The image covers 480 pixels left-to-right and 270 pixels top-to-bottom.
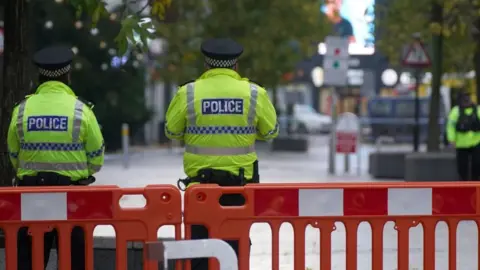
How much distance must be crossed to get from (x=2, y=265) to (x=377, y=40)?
2033 cm

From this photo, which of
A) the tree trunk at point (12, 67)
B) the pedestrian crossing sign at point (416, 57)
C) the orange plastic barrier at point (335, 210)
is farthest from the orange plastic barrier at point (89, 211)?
the pedestrian crossing sign at point (416, 57)

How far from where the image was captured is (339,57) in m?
22.7

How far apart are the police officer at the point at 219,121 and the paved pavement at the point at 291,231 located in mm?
2381

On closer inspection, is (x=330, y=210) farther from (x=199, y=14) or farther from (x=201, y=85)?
(x=199, y=14)

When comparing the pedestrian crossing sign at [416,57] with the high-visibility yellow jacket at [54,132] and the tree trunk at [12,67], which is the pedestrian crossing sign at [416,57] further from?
the high-visibility yellow jacket at [54,132]

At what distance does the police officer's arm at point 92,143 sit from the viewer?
6.65m

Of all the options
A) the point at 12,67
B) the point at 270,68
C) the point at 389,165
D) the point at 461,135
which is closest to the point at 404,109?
the point at 270,68

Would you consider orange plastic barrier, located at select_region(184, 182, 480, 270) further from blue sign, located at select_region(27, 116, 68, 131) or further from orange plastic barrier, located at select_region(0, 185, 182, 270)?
blue sign, located at select_region(27, 116, 68, 131)

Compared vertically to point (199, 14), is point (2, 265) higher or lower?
lower

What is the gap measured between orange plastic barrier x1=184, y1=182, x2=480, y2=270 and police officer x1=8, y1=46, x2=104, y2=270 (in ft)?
3.20

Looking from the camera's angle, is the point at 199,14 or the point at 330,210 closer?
the point at 330,210

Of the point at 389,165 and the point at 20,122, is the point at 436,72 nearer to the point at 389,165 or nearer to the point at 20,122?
the point at 389,165

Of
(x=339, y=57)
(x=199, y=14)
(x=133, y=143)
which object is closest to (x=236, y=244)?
(x=339, y=57)

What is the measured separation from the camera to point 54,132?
21.5ft
